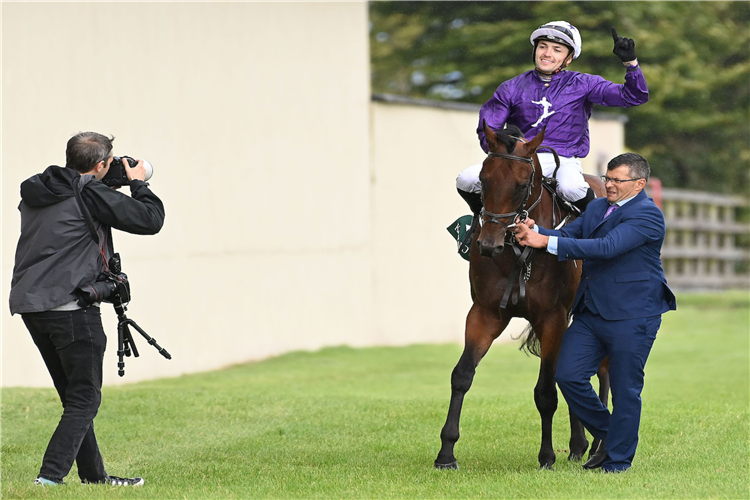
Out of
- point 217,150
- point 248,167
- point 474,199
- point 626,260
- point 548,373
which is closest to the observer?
point 626,260

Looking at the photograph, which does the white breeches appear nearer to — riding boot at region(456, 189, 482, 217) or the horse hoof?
riding boot at region(456, 189, 482, 217)

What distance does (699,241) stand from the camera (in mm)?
24016

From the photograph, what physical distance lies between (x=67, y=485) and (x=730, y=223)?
21692mm

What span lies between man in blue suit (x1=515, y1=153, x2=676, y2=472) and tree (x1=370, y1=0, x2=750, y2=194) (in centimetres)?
1921

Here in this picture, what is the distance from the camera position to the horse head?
5922 mm

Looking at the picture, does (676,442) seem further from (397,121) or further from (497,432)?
(397,121)

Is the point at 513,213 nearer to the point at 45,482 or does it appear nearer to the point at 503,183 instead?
the point at 503,183

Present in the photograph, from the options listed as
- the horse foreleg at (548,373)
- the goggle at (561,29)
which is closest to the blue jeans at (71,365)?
the horse foreleg at (548,373)

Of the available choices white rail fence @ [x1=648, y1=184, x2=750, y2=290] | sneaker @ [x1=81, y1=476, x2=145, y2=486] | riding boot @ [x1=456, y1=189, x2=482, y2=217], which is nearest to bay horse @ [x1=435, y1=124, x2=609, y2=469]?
riding boot @ [x1=456, y1=189, x2=482, y2=217]

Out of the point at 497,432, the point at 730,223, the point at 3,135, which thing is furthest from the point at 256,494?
the point at 730,223

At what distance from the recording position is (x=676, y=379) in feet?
41.7

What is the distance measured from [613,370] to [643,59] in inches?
890

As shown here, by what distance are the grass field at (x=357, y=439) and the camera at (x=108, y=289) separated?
1060 mm

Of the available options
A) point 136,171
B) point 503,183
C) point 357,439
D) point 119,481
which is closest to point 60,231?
point 136,171
